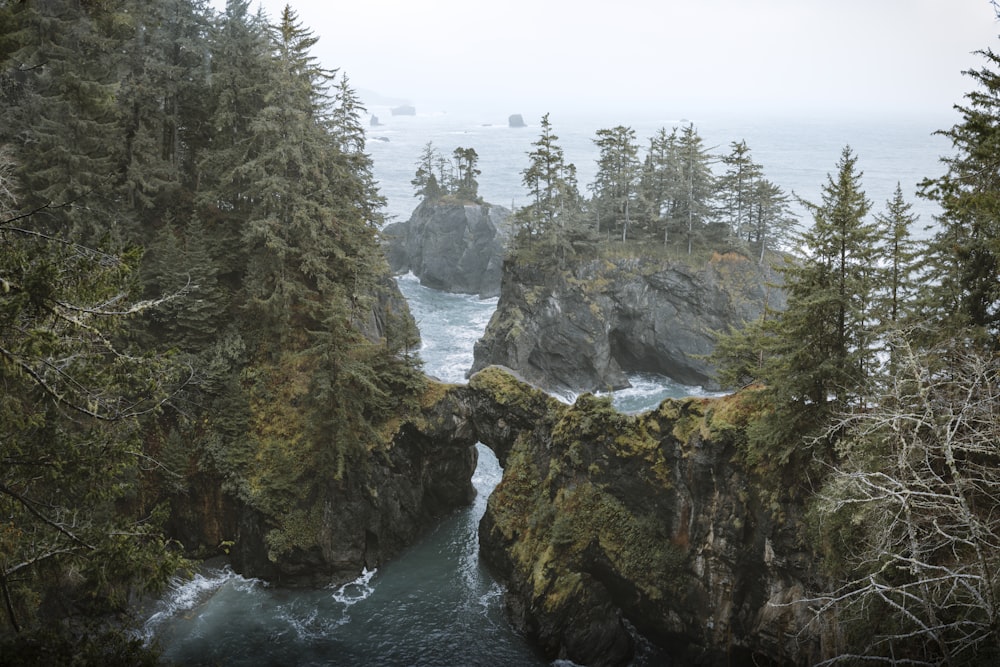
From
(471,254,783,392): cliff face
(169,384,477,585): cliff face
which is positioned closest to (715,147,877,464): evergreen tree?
(169,384,477,585): cliff face

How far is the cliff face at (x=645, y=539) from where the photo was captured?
68.6 feet

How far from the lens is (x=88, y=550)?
10.2 meters

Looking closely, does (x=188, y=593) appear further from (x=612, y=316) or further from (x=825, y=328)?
(x=612, y=316)

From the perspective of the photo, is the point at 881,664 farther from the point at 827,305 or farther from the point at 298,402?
the point at 298,402

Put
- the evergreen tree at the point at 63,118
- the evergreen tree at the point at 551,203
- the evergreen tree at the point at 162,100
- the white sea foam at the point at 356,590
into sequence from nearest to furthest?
1. the evergreen tree at the point at 63,118
2. the white sea foam at the point at 356,590
3. the evergreen tree at the point at 162,100
4. the evergreen tree at the point at 551,203

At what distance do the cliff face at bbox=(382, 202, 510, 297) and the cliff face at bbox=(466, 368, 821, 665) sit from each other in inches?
1942

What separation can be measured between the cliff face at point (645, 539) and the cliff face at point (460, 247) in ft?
162

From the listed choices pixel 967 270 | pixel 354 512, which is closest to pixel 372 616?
pixel 354 512

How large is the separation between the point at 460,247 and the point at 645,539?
58.0 metres

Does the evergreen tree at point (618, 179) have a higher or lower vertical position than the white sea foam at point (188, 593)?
higher

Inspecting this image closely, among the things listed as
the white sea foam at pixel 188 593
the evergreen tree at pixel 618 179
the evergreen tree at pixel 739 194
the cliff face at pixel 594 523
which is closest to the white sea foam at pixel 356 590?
the cliff face at pixel 594 523

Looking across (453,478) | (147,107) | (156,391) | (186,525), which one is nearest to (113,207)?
(147,107)

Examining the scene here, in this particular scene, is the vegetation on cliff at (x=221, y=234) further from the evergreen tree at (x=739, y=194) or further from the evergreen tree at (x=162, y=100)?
the evergreen tree at (x=739, y=194)

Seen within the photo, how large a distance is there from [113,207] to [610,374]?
36876mm
